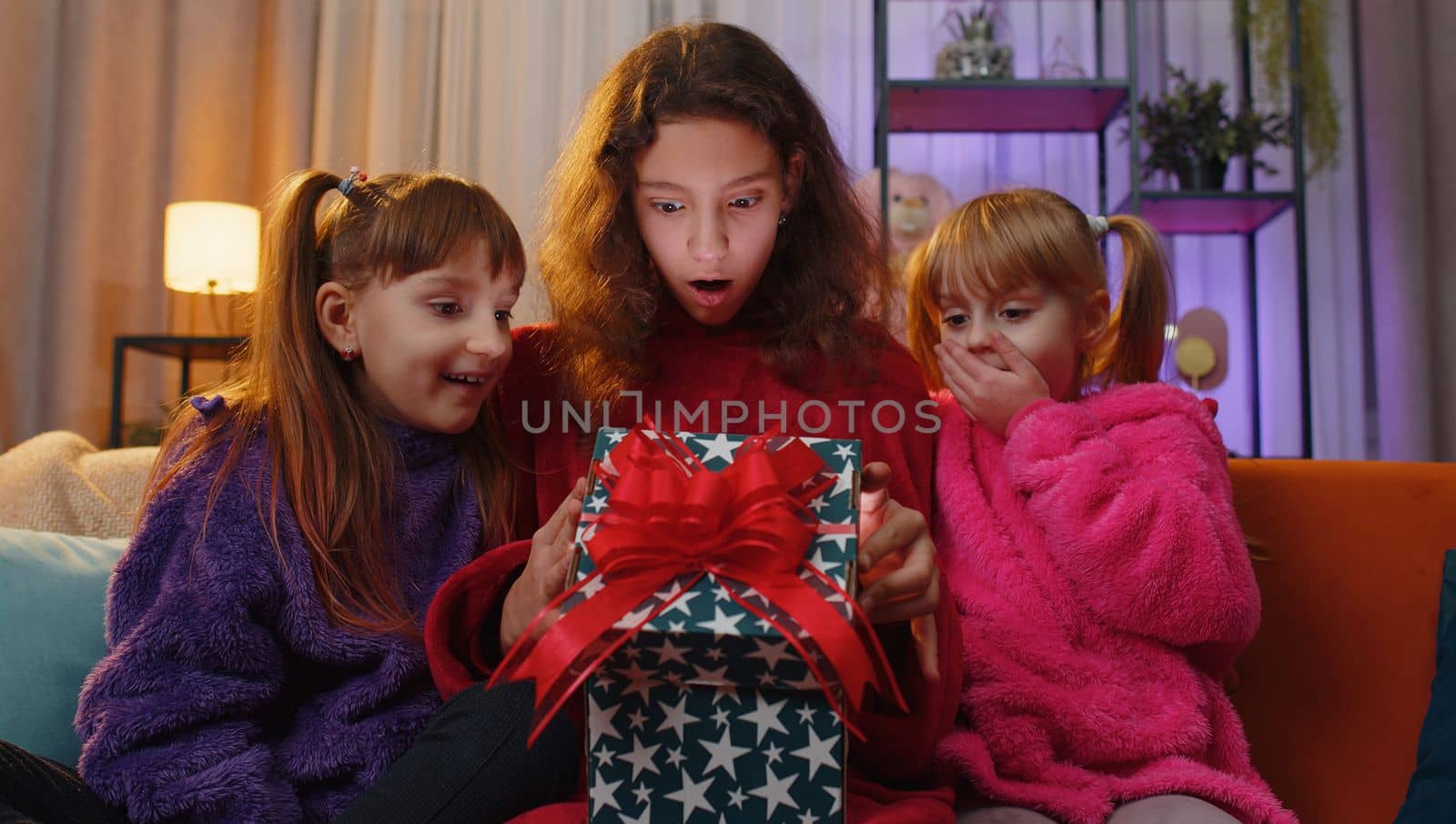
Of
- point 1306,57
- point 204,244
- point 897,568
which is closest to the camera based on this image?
point 897,568

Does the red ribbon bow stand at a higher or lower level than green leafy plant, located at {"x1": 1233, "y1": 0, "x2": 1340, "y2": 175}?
lower

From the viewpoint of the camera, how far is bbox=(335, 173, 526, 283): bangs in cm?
106

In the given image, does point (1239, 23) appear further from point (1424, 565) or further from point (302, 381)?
point (302, 381)

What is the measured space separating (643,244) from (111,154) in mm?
2539

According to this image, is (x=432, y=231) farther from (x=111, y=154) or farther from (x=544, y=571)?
(x=111, y=154)

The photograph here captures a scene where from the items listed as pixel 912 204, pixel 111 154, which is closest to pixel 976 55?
pixel 912 204

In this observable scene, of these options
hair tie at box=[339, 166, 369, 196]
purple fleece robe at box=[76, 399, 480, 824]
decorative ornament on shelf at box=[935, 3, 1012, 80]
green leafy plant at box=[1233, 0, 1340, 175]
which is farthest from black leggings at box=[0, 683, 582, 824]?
green leafy plant at box=[1233, 0, 1340, 175]

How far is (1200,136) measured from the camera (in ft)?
9.23

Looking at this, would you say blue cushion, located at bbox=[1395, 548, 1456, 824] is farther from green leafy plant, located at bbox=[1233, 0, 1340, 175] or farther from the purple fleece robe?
green leafy plant, located at bbox=[1233, 0, 1340, 175]

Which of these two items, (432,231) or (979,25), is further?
(979,25)

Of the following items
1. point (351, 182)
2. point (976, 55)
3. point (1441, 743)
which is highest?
point (976, 55)

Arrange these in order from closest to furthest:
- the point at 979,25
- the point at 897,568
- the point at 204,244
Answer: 1. the point at 897,568
2. the point at 204,244
3. the point at 979,25

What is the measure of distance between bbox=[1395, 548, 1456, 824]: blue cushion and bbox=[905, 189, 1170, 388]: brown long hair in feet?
1.29

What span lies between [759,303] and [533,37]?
7.29ft
